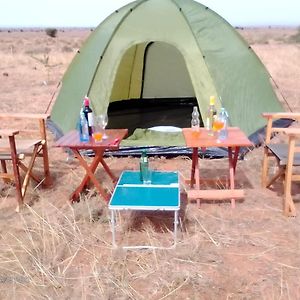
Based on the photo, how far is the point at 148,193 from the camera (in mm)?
3424

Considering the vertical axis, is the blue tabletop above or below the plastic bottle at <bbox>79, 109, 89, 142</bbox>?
below

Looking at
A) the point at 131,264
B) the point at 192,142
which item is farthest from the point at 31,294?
the point at 192,142

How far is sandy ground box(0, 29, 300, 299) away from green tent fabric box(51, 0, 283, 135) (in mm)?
1299

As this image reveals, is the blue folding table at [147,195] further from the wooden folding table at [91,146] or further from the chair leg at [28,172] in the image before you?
the chair leg at [28,172]

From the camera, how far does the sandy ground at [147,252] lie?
2.85m

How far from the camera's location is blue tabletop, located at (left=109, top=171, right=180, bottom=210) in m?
3.18

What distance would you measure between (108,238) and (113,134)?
114cm

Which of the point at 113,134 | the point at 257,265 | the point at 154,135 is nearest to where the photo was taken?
the point at 257,265

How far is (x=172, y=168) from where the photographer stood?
5297 mm

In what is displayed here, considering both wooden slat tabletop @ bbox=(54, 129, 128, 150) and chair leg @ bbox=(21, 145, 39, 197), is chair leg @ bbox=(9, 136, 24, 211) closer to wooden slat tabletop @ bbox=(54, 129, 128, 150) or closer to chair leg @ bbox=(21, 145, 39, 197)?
chair leg @ bbox=(21, 145, 39, 197)

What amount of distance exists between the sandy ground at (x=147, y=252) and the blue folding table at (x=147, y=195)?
0.82 ft

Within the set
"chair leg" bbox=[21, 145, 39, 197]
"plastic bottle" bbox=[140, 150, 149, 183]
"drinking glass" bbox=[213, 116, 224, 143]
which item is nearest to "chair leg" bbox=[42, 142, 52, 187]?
"chair leg" bbox=[21, 145, 39, 197]

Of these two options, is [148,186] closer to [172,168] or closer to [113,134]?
A: [113,134]

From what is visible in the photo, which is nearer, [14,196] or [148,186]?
[148,186]
